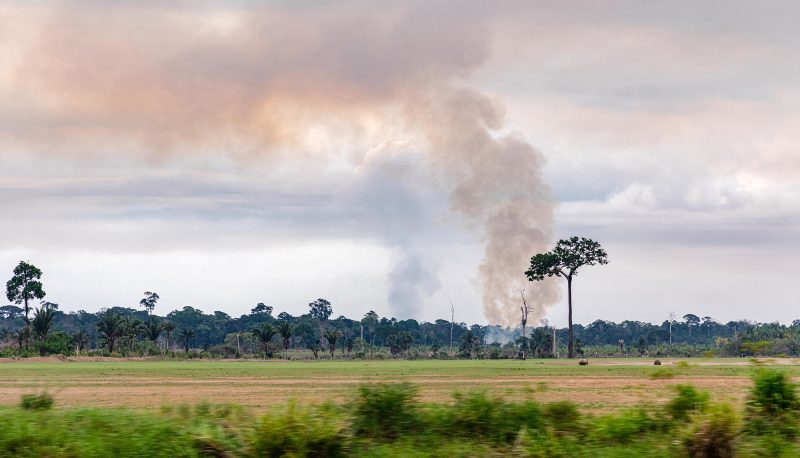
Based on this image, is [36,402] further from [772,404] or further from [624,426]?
[772,404]

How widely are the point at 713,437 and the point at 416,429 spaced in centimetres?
560

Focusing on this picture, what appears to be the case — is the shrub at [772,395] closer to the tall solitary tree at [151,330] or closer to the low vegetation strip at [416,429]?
the low vegetation strip at [416,429]

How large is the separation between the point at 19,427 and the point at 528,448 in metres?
8.61

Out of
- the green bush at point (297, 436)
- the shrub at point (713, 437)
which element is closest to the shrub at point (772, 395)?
the shrub at point (713, 437)

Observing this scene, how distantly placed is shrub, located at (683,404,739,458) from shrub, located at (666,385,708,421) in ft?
8.31

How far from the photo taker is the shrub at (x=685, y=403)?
57.8 ft

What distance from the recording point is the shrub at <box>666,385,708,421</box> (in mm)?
17623

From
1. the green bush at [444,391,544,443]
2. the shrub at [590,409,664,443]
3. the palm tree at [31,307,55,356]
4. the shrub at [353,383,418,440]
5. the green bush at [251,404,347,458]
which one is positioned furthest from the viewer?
the palm tree at [31,307,55,356]

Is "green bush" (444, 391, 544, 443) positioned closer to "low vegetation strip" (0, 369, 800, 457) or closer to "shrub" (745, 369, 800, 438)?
"low vegetation strip" (0, 369, 800, 457)

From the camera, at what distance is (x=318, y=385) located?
43781mm

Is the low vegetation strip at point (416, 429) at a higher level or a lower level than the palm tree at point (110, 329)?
lower

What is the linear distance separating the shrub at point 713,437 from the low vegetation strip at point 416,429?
0.05 feet

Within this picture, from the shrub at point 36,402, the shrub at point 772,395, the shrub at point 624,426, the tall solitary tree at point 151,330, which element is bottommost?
the shrub at point 624,426

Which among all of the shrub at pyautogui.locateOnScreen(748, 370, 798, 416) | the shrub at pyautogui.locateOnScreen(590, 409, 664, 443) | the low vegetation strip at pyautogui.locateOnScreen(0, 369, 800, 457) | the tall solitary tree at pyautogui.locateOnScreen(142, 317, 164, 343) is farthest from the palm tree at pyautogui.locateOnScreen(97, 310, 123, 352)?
the shrub at pyautogui.locateOnScreen(748, 370, 798, 416)
